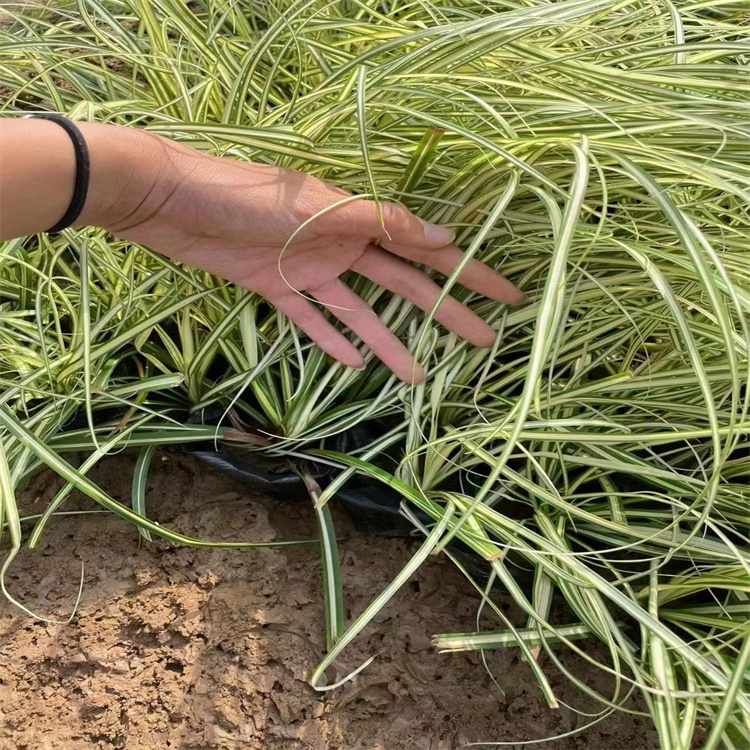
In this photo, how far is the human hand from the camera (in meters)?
0.79

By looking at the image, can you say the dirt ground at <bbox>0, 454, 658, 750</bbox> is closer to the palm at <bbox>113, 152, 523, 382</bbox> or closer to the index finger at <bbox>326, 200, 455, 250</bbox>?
the palm at <bbox>113, 152, 523, 382</bbox>

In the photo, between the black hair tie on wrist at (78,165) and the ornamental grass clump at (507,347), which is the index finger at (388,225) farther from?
the black hair tie on wrist at (78,165)

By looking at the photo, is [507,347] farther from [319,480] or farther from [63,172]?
[63,172]

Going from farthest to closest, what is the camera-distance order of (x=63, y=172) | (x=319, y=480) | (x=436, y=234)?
(x=319, y=480) < (x=436, y=234) < (x=63, y=172)

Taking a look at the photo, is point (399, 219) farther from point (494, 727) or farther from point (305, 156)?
point (494, 727)

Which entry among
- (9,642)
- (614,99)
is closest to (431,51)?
(614,99)

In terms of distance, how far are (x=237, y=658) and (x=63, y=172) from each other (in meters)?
0.63

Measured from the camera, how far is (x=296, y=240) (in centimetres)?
84

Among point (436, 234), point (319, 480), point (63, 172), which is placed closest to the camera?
point (63, 172)

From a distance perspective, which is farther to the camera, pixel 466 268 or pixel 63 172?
pixel 466 268

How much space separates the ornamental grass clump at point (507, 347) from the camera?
2.44 feet

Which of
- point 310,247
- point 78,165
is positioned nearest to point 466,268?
point 310,247

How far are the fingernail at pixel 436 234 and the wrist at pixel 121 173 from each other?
1.06ft

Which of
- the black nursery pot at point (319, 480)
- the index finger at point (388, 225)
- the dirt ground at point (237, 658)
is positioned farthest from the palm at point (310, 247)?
the dirt ground at point (237, 658)
